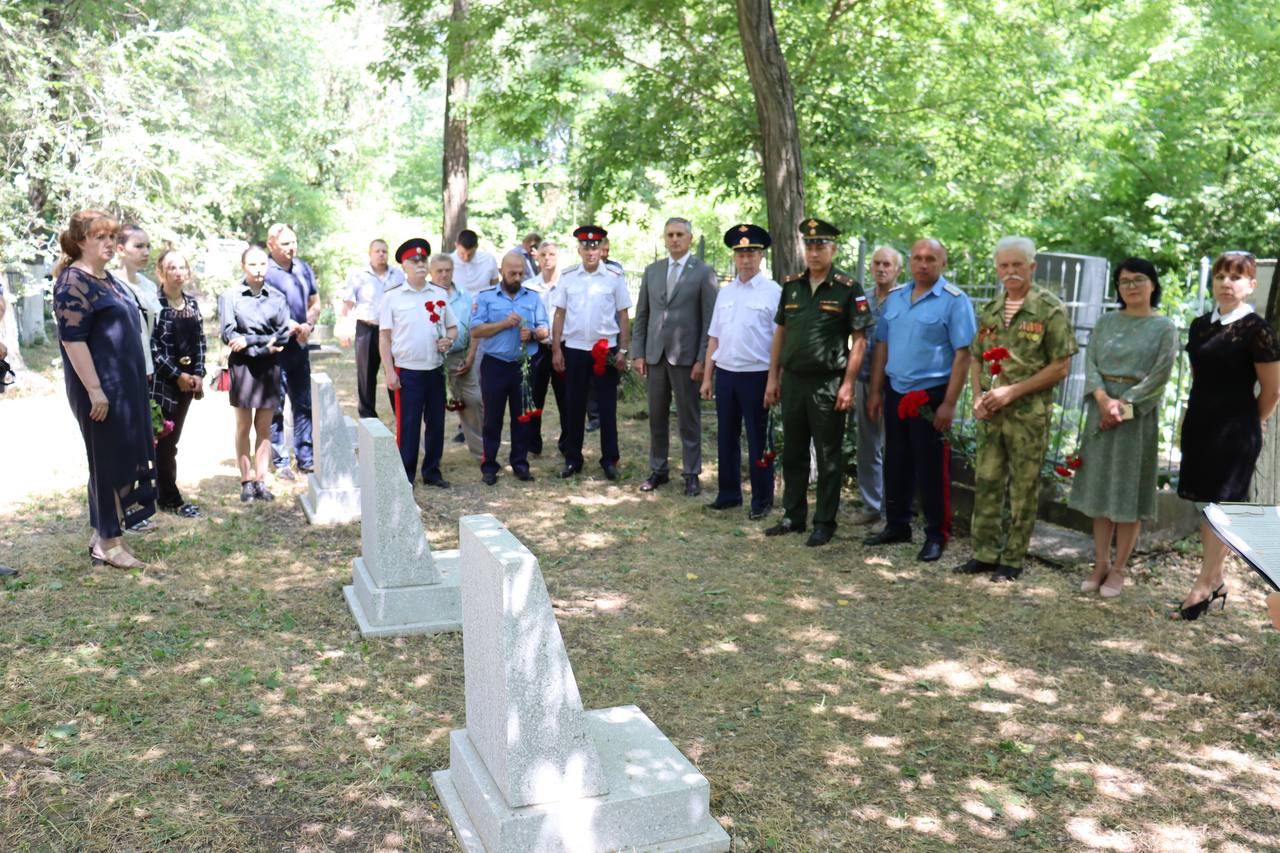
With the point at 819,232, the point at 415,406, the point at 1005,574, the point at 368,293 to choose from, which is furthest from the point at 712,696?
the point at 368,293

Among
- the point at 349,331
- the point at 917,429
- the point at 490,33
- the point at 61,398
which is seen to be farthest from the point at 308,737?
the point at 61,398

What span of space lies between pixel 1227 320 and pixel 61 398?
12.7 meters

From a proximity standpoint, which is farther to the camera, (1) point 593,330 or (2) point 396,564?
(1) point 593,330

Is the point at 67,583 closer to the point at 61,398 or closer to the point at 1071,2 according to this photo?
the point at 61,398

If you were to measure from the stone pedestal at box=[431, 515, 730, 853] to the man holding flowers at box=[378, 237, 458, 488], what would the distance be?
4.86m

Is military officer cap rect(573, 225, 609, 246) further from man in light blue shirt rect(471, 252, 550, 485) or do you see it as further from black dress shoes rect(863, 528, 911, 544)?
black dress shoes rect(863, 528, 911, 544)

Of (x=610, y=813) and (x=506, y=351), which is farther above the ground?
(x=506, y=351)

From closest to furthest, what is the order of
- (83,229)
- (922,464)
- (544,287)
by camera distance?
(83,229), (922,464), (544,287)

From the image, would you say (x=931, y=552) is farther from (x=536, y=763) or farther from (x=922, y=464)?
(x=536, y=763)

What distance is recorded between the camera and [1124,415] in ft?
19.4

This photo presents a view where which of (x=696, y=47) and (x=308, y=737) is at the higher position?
(x=696, y=47)

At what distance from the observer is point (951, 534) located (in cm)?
751

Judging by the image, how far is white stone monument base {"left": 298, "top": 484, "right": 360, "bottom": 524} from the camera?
25.2 feet

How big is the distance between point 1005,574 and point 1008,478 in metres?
0.60
